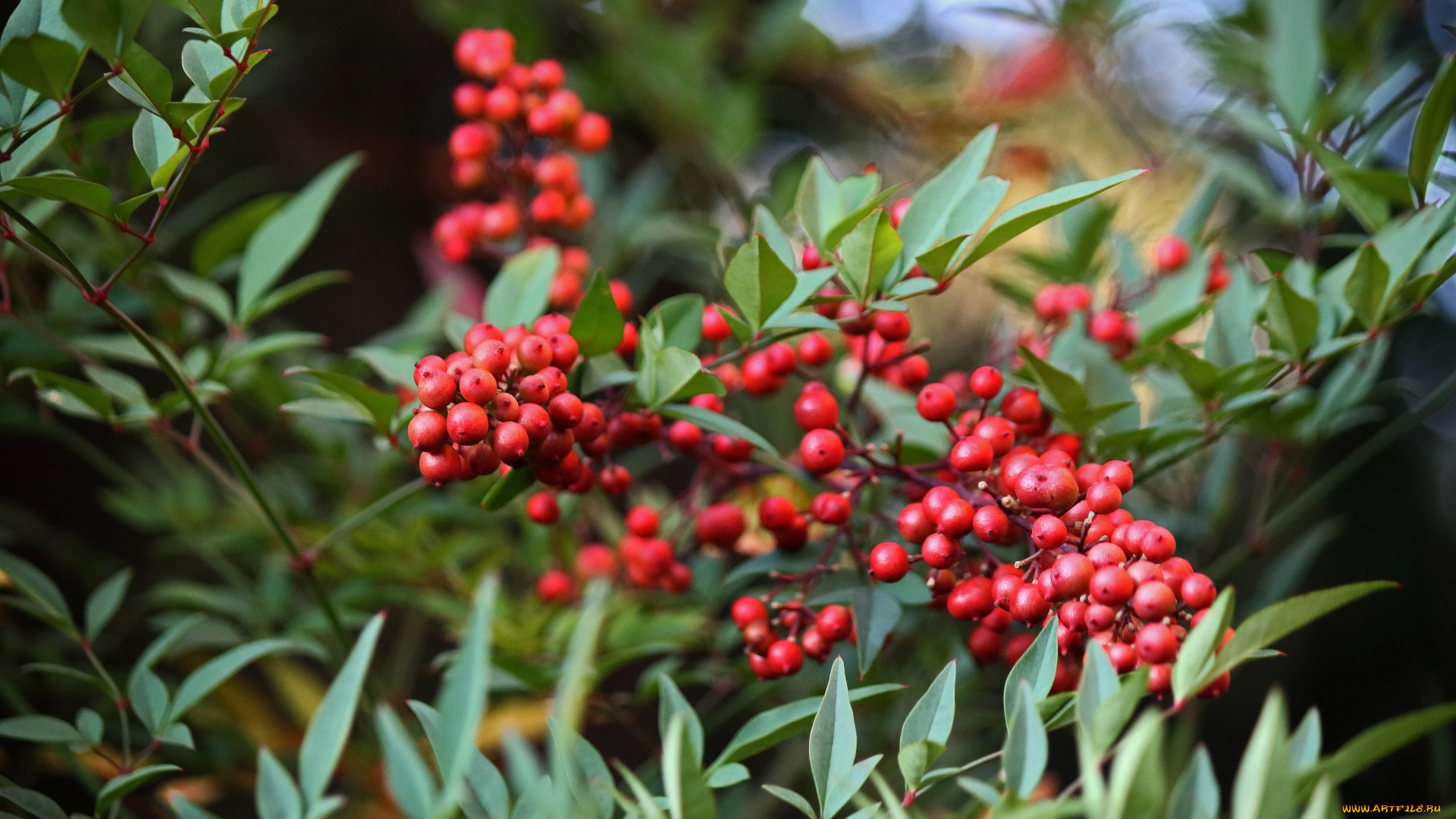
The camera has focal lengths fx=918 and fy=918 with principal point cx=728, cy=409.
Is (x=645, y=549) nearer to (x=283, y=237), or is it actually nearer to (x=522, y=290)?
(x=522, y=290)

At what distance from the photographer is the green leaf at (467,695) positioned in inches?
10.8

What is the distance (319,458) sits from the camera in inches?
31.9

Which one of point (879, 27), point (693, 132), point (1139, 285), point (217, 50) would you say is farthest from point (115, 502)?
point (879, 27)

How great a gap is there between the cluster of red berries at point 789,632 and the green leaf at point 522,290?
19cm

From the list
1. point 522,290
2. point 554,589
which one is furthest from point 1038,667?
point 554,589

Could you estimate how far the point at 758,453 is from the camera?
1.62 ft

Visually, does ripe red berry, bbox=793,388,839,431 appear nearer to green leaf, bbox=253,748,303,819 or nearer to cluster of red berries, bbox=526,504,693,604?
cluster of red berries, bbox=526,504,693,604

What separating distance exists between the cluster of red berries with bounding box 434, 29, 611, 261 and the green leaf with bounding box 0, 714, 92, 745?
382mm

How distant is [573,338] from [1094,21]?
28.9 inches

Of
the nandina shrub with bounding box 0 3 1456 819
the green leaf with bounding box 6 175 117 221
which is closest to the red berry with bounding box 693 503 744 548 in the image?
the nandina shrub with bounding box 0 3 1456 819

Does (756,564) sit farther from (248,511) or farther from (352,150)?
(352,150)

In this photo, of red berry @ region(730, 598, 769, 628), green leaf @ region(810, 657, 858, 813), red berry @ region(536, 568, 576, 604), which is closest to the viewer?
green leaf @ region(810, 657, 858, 813)

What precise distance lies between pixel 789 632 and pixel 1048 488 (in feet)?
0.58

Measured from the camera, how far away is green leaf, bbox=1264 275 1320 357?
455 millimetres
